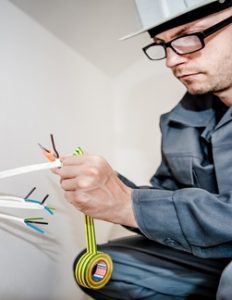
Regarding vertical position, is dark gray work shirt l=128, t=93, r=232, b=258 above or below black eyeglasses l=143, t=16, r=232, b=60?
below

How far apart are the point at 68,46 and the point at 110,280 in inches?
29.4

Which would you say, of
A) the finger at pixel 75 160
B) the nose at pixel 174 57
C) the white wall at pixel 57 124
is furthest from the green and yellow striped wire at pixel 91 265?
the nose at pixel 174 57

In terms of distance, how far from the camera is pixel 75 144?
3.48 ft

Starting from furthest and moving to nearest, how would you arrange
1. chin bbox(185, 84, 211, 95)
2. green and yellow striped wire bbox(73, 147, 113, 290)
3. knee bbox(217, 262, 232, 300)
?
chin bbox(185, 84, 211, 95)
green and yellow striped wire bbox(73, 147, 113, 290)
knee bbox(217, 262, 232, 300)

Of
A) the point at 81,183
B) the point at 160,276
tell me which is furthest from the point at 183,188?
the point at 81,183

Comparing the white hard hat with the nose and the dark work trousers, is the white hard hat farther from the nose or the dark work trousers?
the dark work trousers

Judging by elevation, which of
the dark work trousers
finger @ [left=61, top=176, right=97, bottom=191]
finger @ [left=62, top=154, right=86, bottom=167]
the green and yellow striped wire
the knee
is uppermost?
finger @ [left=62, top=154, right=86, bottom=167]

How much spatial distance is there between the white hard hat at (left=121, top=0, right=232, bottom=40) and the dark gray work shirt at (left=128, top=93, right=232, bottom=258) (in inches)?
9.2

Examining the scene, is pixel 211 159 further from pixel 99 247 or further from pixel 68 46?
pixel 68 46

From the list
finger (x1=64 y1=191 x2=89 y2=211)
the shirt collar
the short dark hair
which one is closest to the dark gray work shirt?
the shirt collar

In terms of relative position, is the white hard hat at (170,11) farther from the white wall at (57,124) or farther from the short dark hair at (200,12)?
the white wall at (57,124)

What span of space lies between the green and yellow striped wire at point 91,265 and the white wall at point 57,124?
0.17 m

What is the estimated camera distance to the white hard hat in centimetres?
69

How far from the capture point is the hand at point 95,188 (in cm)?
57
